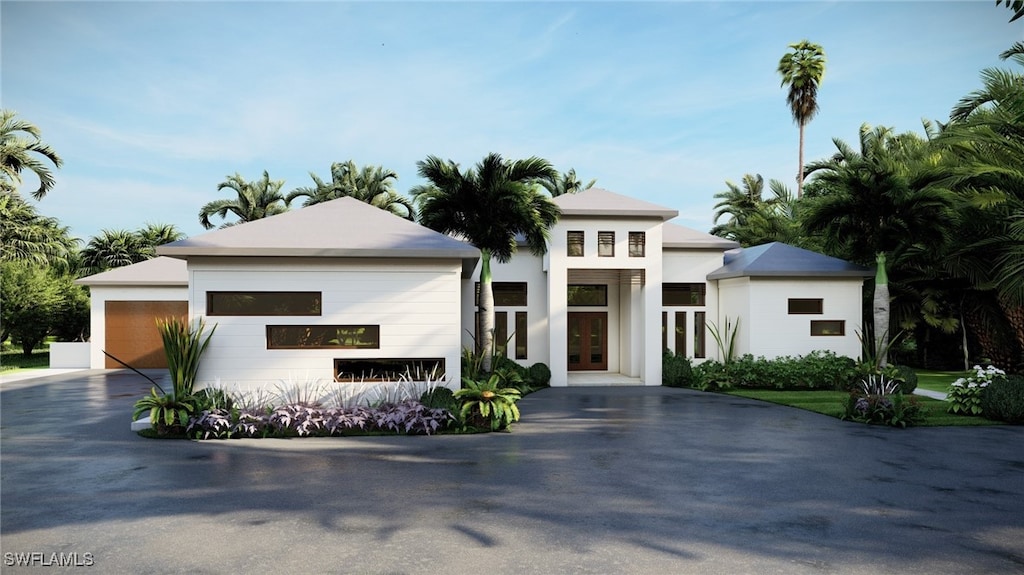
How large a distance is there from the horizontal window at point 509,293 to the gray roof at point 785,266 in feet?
22.7

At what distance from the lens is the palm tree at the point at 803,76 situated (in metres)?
35.7

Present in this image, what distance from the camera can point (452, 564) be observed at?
5484 mm

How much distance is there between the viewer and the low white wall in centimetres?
2530

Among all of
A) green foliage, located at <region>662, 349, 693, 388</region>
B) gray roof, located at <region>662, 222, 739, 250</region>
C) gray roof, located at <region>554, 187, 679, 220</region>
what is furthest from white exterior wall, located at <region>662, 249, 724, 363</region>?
gray roof, located at <region>554, 187, 679, 220</region>

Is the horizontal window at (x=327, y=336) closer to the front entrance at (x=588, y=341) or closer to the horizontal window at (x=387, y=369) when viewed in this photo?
the horizontal window at (x=387, y=369)

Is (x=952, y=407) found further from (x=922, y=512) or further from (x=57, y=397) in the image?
(x=57, y=397)

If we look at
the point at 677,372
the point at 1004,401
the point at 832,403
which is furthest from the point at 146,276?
the point at 1004,401

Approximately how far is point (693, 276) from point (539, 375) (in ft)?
23.6

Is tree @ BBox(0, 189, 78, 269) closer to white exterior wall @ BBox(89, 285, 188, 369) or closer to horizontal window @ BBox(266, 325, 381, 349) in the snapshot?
white exterior wall @ BBox(89, 285, 188, 369)

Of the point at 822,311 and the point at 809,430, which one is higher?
the point at 822,311

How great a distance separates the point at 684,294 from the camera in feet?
73.0

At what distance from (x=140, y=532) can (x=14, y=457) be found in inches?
209

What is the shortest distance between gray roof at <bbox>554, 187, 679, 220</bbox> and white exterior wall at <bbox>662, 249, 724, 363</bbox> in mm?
2881

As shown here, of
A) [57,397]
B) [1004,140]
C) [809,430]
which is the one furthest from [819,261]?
[57,397]
